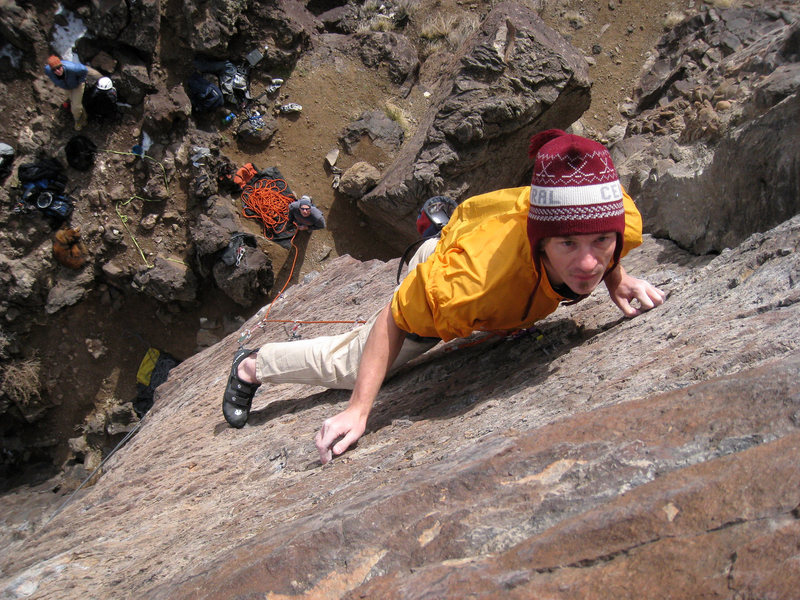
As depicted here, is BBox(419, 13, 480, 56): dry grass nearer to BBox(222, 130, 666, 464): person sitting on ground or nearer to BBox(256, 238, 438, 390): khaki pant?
BBox(256, 238, 438, 390): khaki pant

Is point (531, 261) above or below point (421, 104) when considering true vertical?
below

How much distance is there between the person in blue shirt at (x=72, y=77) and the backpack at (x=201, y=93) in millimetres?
1297

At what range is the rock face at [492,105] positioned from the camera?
23.2 feet

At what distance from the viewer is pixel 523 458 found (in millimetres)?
1746

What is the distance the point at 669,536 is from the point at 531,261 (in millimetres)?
1267

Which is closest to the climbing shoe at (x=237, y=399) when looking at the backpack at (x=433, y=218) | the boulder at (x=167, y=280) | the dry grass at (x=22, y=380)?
the backpack at (x=433, y=218)

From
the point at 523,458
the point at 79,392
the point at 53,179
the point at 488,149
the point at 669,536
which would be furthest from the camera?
the point at 79,392

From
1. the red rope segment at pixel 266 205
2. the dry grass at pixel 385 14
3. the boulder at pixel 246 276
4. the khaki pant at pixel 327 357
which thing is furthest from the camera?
the dry grass at pixel 385 14

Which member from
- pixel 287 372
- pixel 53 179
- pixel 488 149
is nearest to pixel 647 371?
pixel 287 372

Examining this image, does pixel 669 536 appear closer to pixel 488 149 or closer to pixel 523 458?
pixel 523 458

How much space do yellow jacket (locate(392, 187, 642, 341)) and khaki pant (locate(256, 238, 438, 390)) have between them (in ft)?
2.16

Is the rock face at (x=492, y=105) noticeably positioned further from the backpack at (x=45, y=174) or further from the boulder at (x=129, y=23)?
the backpack at (x=45, y=174)

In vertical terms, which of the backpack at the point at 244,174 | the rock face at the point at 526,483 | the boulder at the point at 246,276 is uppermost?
the backpack at the point at 244,174

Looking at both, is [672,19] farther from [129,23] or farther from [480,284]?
[480,284]
